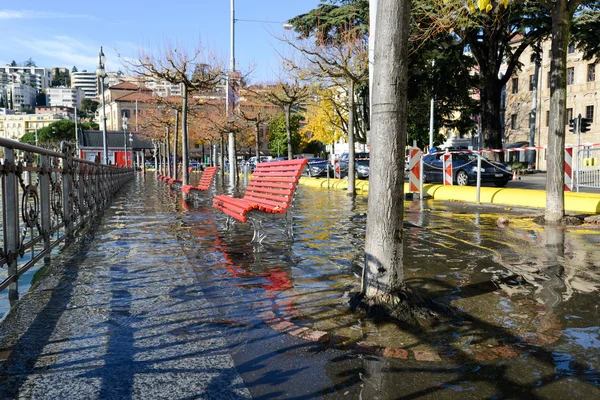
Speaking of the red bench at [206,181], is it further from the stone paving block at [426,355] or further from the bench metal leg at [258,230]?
the stone paving block at [426,355]

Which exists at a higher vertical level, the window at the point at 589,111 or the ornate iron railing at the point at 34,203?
the window at the point at 589,111

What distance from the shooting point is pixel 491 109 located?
28.5 meters

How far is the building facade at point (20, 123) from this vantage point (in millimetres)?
169587

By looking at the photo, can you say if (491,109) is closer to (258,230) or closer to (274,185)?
(274,185)

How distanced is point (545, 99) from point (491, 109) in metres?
28.1

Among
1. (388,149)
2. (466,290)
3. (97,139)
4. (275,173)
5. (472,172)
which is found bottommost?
(466,290)

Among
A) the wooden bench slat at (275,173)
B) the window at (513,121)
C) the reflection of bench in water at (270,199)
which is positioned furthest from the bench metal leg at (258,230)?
the window at (513,121)

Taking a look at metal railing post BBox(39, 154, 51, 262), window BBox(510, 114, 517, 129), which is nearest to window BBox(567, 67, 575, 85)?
window BBox(510, 114, 517, 129)

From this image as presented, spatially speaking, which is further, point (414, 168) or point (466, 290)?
point (414, 168)

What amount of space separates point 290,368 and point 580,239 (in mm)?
6691

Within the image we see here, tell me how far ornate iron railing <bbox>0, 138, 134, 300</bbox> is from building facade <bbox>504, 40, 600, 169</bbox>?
4238 centimetres

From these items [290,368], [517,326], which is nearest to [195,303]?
[290,368]

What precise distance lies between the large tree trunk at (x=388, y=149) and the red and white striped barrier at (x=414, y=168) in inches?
419

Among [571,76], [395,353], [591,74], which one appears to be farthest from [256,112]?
[395,353]
